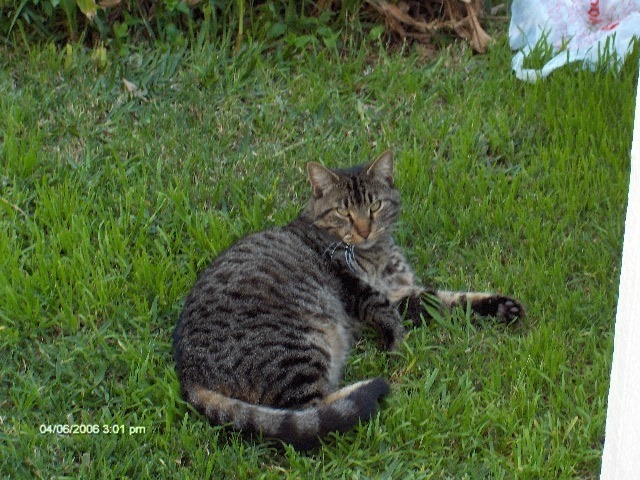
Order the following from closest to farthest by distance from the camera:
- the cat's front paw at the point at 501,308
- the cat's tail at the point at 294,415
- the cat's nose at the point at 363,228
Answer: the cat's tail at the point at 294,415 < the cat's front paw at the point at 501,308 < the cat's nose at the point at 363,228

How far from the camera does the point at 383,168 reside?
4.62 meters

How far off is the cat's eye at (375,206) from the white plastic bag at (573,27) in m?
1.68

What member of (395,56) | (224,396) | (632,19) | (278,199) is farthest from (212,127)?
(632,19)

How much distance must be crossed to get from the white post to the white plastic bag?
339 cm

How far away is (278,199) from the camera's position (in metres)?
5.16

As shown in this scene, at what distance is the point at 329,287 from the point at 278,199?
0.89 m

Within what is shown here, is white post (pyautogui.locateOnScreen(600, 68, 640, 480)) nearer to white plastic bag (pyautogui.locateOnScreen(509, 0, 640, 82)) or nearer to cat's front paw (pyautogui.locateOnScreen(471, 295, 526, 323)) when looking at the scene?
cat's front paw (pyautogui.locateOnScreen(471, 295, 526, 323))

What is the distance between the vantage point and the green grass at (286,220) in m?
3.68

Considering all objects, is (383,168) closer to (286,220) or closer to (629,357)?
(286,220)

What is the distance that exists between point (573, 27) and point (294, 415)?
3.56 metres

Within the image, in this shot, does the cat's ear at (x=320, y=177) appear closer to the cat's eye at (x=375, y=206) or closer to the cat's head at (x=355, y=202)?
the cat's head at (x=355, y=202)
